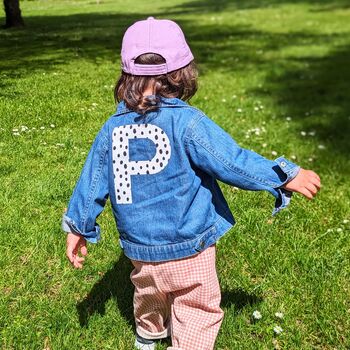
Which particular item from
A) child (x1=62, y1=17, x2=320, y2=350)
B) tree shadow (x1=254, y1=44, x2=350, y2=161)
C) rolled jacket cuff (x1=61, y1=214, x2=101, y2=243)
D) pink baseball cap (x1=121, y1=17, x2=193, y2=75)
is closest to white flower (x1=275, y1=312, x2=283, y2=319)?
child (x1=62, y1=17, x2=320, y2=350)

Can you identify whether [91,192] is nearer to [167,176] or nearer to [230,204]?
[167,176]

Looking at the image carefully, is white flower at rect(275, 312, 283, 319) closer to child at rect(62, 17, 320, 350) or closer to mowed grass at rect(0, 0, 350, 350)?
mowed grass at rect(0, 0, 350, 350)

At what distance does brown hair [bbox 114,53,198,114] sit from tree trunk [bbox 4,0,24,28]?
16.4 metres

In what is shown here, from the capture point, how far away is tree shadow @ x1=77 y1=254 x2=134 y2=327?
3895mm

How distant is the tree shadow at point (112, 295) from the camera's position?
3.89m

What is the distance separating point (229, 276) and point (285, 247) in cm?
75

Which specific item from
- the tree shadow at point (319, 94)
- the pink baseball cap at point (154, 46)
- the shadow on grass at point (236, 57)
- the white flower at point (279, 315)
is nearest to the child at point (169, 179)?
the pink baseball cap at point (154, 46)

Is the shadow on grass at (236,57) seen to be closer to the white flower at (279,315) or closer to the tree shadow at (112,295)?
the white flower at (279,315)

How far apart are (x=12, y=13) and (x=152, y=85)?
16540mm

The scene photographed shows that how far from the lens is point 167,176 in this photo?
280 centimetres

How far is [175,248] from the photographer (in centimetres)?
289

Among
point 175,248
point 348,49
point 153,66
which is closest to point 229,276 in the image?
point 175,248

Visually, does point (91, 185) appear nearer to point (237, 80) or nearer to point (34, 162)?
point (34, 162)

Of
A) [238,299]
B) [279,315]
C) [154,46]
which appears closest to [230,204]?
[238,299]
